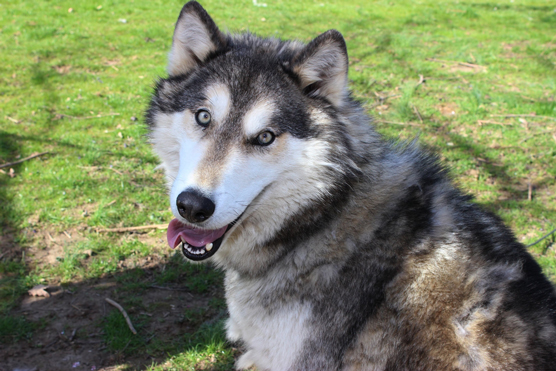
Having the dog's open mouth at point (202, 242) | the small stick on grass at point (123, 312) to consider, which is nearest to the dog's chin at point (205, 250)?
the dog's open mouth at point (202, 242)

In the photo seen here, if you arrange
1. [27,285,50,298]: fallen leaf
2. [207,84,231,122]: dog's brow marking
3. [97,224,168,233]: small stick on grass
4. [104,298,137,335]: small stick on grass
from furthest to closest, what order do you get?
[97,224,168,233]: small stick on grass, [27,285,50,298]: fallen leaf, [104,298,137,335]: small stick on grass, [207,84,231,122]: dog's brow marking

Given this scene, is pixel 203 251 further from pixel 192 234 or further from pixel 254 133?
pixel 254 133

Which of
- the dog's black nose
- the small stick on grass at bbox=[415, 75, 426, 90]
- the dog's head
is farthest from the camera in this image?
the small stick on grass at bbox=[415, 75, 426, 90]

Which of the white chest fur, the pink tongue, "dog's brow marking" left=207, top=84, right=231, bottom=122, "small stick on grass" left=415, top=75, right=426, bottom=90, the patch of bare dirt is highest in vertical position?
"dog's brow marking" left=207, top=84, right=231, bottom=122

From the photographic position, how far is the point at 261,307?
2.36 metres

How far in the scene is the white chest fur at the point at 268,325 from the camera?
2250mm

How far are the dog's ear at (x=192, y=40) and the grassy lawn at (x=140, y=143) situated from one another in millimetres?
1911

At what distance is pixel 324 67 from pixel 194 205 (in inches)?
42.4

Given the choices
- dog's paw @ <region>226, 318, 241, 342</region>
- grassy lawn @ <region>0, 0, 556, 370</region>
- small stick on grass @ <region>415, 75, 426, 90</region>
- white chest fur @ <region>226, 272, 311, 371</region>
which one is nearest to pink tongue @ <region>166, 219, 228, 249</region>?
white chest fur @ <region>226, 272, 311, 371</region>

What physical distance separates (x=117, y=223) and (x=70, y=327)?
48.9 inches

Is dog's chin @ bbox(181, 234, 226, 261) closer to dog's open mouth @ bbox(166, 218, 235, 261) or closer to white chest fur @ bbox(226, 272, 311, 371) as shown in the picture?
dog's open mouth @ bbox(166, 218, 235, 261)

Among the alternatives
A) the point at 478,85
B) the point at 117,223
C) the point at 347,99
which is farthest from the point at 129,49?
the point at 347,99

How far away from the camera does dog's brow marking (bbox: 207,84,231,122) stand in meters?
2.24

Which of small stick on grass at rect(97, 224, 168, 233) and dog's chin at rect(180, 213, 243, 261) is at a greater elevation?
dog's chin at rect(180, 213, 243, 261)
